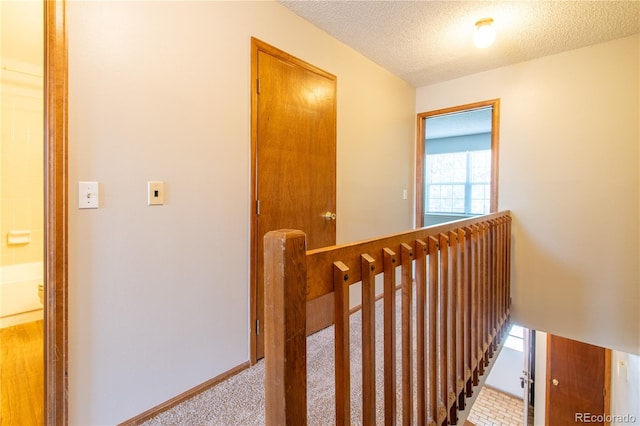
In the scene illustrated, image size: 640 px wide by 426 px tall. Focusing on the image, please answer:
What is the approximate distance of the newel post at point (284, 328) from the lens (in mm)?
593

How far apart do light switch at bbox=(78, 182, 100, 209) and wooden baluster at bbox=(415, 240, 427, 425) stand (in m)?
1.35

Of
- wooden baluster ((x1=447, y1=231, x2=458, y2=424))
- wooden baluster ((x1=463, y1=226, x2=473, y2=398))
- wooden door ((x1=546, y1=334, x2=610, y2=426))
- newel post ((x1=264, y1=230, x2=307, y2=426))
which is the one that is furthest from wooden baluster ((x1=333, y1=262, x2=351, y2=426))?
wooden door ((x1=546, y1=334, x2=610, y2=426))

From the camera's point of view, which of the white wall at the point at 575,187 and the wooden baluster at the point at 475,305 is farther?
the white wall at the point at 575,187

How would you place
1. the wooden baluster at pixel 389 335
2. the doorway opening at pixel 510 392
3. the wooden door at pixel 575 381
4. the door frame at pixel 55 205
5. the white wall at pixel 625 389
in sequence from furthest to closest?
the doorway opening at pixel 510 392 < the wooden door at pixel 575 381 < the white wall at pixel 625 389 < the door frame at pixel 55 205 < the wooden baluster at pixel 389 335

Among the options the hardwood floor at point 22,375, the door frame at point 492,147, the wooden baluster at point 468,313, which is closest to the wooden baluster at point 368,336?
the wooden baluster at point 468,313

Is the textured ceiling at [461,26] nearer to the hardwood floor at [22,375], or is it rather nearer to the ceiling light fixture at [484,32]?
the ceiling light fixture at [484,32]

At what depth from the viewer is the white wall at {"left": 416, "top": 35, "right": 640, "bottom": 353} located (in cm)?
237

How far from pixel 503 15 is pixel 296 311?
2.54 m

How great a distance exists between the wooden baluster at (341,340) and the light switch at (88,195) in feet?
3.77

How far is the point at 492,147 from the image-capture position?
303cm

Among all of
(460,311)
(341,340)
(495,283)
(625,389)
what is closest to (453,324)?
(460,311)

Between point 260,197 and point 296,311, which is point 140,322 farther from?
point 296,311

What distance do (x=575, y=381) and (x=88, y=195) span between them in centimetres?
535

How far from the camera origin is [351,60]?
2.59 meters
